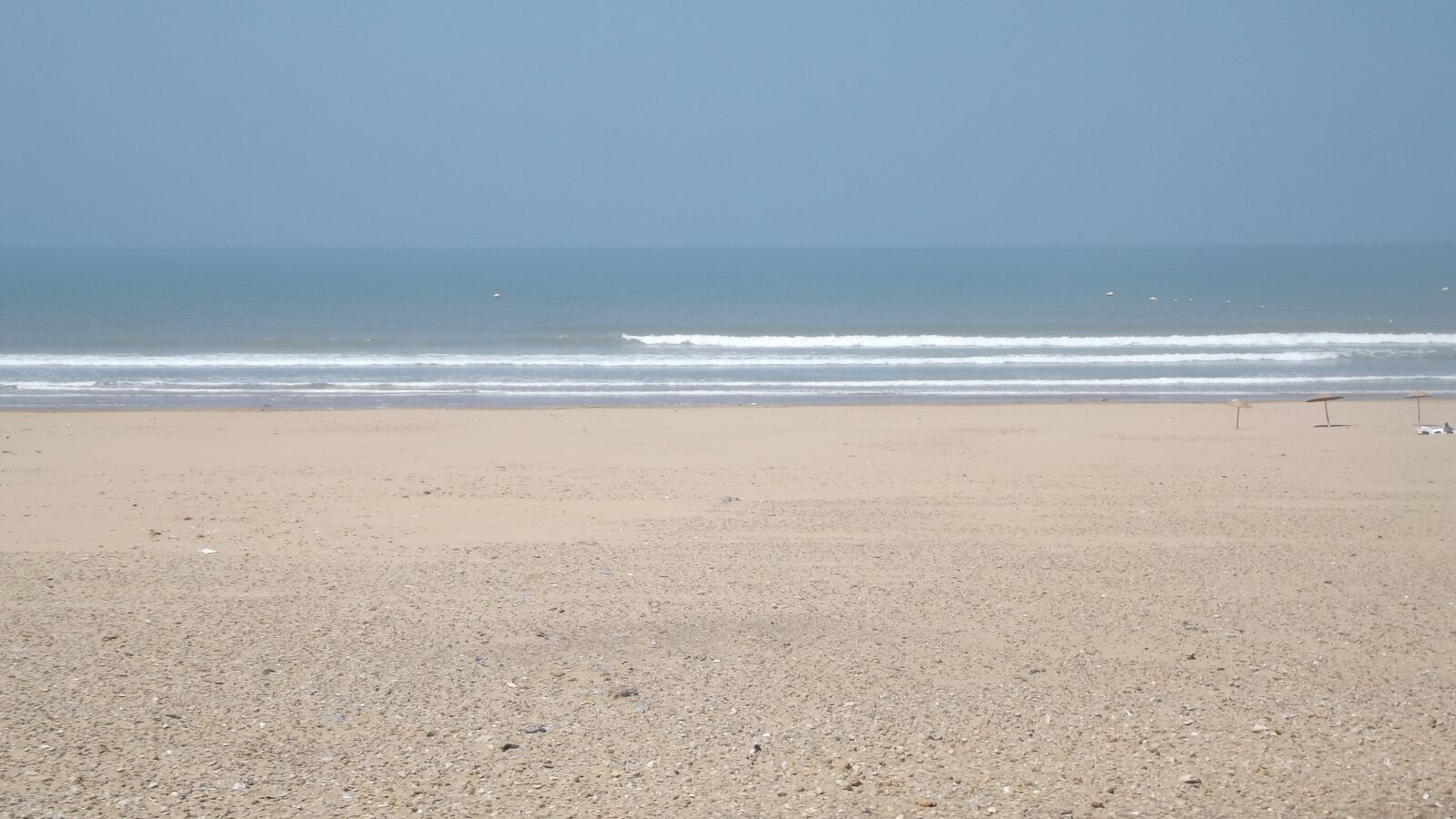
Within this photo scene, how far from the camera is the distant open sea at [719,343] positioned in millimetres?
22812

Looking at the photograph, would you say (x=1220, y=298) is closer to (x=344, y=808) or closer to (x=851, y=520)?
(x=851, y=520)

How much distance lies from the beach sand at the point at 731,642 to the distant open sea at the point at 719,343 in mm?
10504

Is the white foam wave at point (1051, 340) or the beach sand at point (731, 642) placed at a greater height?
the white foam wave at point (1051, 340)

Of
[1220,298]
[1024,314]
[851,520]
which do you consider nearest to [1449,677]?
[851,520]

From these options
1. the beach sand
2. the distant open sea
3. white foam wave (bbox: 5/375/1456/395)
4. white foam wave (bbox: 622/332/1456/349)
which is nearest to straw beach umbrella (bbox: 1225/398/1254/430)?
the beach sand

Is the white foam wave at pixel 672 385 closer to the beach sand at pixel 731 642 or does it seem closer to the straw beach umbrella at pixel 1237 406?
the straw beach umbrella at pixel 1237 406

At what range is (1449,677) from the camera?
5.52m

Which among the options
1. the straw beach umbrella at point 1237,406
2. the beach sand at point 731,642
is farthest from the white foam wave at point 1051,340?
the beach sand at point 731,642

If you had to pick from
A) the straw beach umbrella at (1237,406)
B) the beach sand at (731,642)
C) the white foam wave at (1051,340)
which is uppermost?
the white foam wave at (1051,340)

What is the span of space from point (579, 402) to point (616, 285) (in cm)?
5067

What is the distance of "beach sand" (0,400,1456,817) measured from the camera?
4426 millimetres

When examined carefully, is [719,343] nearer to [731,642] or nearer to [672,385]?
[672,385]

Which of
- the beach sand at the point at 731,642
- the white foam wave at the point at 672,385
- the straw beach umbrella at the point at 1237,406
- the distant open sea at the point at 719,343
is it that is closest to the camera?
the beach sand at the point at 731,642

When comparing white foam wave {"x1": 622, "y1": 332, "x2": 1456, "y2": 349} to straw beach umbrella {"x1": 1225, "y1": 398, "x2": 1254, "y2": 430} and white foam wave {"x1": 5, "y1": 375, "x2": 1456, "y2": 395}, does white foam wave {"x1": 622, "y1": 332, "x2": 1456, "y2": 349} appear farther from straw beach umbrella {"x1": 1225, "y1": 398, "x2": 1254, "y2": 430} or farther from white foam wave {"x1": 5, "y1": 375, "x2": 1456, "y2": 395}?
straw beach umbrella {"x1": 1225, "y1": 398, "x2": 1254, "y2": 430}
